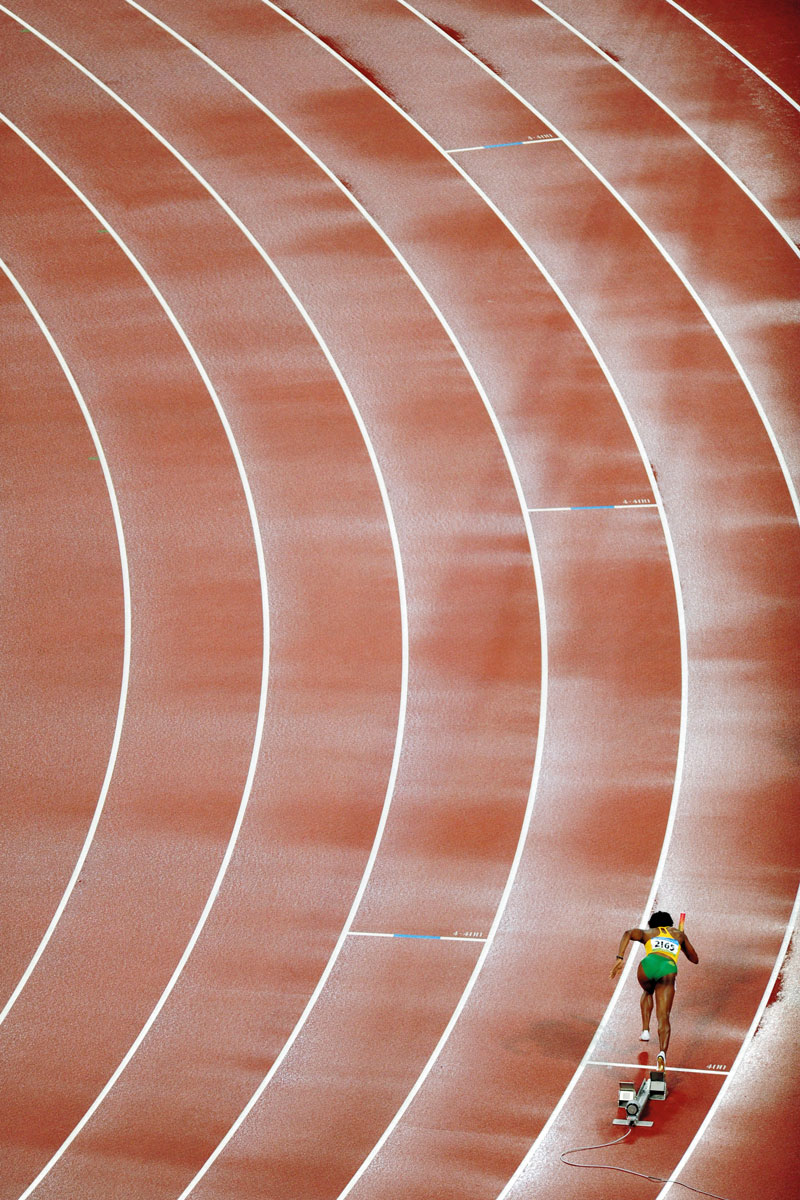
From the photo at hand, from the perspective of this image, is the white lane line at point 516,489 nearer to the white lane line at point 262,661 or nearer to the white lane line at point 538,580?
the white lane line at point 538,580

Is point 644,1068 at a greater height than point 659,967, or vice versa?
point 659,967

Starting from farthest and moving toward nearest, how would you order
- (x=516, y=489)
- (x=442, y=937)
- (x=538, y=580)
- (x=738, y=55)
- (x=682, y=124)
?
(x=738, y=55) → (x=682, y=124) → (x=516, y=489) → (x=538, y=580) → (x=442, y=937)

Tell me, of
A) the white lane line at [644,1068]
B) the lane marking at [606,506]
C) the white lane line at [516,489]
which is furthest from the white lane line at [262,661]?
the white lane line at [644,1068]

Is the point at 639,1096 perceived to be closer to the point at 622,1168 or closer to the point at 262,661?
the point at 622,1168

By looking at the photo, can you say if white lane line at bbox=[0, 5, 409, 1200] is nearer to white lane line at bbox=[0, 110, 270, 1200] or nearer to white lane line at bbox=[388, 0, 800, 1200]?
white lane line at bbox=[0, 110, 270, 1200]

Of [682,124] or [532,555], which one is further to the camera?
[682,124]

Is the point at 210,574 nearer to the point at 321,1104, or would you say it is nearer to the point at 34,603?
the point at 34,603

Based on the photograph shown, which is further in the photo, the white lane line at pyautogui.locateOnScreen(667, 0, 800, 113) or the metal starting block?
the white lane line at pyautogui.locateOnScreen(667, 0, 800, 113)

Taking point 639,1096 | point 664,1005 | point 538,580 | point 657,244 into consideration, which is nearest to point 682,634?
point 538,580

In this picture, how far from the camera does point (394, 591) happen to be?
9.78 metres

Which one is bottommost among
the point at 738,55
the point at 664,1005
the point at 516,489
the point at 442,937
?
Result: the point at 664,1005

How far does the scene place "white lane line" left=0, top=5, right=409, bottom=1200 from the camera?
8.05 meters

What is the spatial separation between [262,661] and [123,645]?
3.03ft

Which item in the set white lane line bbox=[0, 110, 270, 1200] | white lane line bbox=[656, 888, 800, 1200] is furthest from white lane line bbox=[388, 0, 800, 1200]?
white lane line bbox=[0, 110, 270, 1200]
